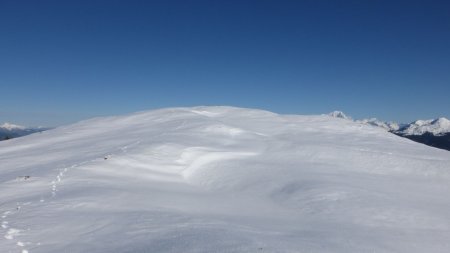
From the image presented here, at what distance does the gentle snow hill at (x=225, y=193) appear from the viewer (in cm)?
750

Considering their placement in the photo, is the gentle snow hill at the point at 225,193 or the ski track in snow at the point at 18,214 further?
the gentle snow hill at the point at 225,193

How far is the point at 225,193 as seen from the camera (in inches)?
511

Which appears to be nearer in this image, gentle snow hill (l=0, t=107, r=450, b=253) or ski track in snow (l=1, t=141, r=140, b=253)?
ski track in snow (l=1, t=141, r=140, b=253)

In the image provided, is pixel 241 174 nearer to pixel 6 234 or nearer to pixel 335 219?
pixel 335 219

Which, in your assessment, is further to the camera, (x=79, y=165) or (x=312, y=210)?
(x=79, y=165)

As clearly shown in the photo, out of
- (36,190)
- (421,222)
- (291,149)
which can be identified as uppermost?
(291,149)

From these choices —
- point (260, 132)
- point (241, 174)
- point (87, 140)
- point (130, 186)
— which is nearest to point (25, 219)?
point (130, 186)

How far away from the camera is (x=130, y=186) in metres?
12.3

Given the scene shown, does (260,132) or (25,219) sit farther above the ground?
(260,132)

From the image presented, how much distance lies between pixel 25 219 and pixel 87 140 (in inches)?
586

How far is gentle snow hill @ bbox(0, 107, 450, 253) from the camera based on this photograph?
7504mm

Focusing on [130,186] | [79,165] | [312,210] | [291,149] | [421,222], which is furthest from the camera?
[291,149]

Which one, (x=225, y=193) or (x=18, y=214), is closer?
(x=18, y=214)

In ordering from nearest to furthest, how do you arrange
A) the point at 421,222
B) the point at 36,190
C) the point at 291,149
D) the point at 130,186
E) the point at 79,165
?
the point at 421,222
the point at 36,190
the point at 130,186
the point at 79,165
the point at 291,149
